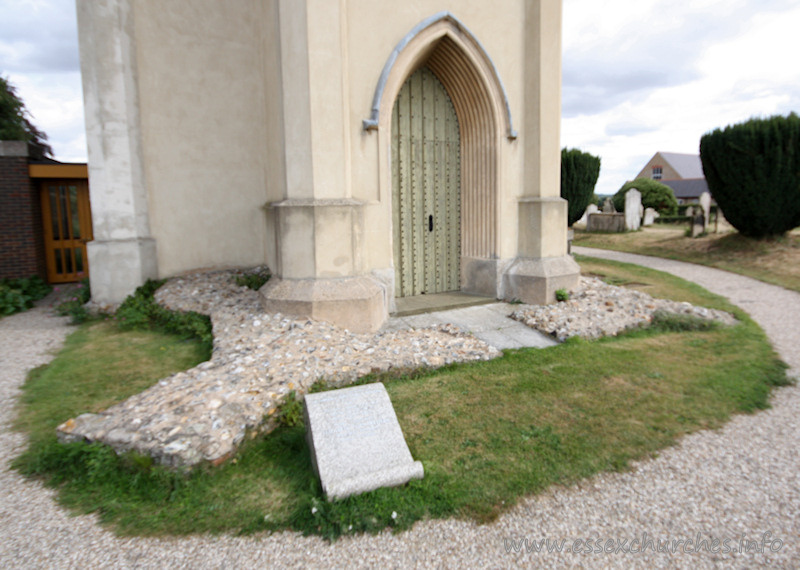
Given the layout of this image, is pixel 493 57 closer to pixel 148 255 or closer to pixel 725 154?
pixel 148 255

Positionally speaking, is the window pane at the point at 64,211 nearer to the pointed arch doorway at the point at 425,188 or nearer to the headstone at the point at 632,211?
the pointed arch doorway at the point at 425,188

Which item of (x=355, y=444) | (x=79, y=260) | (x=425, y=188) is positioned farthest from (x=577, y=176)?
(x=355, y=444)

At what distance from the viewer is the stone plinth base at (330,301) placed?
602cm

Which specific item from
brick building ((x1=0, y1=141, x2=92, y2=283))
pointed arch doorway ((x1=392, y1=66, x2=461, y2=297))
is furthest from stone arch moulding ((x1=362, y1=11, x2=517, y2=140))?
brick building ((x1=0, y1=141, x2=92, y2=283))

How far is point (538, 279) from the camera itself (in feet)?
25.2

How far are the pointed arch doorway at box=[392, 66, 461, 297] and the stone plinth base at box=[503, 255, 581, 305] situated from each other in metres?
0.95

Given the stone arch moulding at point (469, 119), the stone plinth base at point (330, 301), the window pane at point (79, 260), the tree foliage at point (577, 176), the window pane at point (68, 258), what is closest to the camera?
the stone plinth base at point (330, 301)

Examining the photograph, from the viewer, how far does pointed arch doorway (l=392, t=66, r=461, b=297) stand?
7656 millimetres

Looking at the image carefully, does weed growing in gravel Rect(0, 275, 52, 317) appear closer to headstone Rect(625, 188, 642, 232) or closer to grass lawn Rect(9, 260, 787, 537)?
grass lawn Rect(9, 260, 787, 537)

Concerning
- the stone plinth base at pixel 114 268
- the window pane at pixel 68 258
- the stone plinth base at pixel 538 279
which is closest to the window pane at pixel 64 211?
the window pane at pixel 68 258

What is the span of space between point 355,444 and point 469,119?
6079 millimetres

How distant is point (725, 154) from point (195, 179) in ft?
43.6

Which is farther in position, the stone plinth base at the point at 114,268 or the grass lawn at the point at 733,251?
the grass lawn at the point at 733,251

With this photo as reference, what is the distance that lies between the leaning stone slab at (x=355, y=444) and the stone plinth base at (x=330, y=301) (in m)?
2.35
